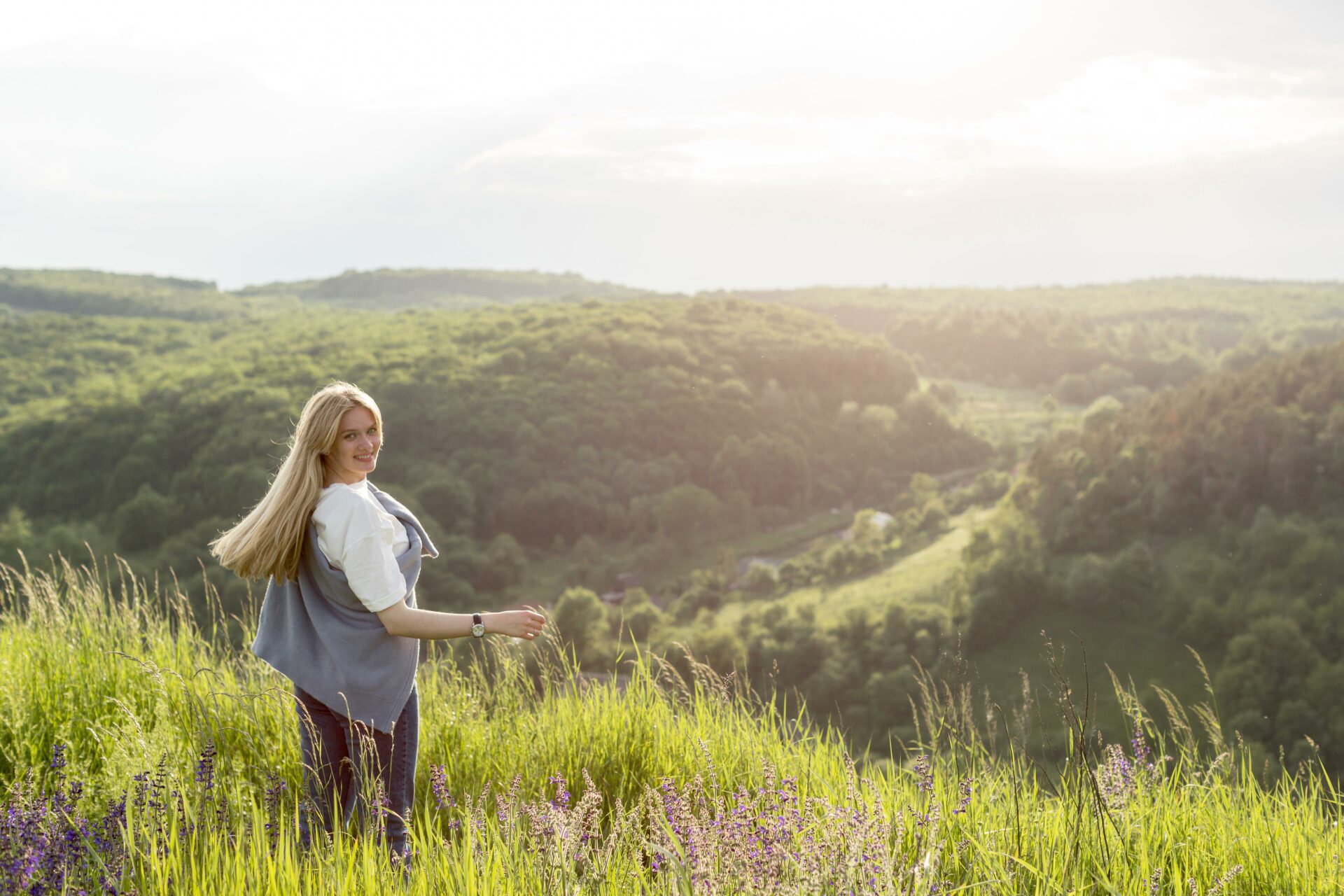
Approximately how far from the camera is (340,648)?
312 centimetres

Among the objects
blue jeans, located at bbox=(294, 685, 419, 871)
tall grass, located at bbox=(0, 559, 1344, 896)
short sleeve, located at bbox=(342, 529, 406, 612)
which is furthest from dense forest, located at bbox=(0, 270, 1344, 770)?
short sleeve, located at bbox=(342, 529, 406, 612)

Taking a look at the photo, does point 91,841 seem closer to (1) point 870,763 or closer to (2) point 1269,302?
(1) point 870,763

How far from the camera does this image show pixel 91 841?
2615mm

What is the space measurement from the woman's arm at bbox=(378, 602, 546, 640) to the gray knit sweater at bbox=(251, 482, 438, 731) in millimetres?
137

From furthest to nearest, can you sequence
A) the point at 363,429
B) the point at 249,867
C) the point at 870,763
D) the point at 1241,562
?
1. the point at 1241,562
2. the point at 870,763
3. the point at 363,429
4. the point at 249,867

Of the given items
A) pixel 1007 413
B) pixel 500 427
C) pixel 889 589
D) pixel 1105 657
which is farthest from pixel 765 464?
pixel 1105 657

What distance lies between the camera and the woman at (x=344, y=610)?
303 centimetres

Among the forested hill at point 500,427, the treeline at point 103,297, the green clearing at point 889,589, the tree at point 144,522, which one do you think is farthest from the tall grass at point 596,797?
the treeline at point 103,297

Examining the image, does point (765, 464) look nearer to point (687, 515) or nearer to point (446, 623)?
point (687, 515)

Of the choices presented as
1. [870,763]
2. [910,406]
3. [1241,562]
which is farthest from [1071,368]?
[870,763]

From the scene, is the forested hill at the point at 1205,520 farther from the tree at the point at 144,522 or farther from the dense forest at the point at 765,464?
the tree at the point at 144,522

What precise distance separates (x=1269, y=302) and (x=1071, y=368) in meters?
55.9

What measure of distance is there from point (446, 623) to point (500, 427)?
11873 cm

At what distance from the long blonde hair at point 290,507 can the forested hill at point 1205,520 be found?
211 ft
